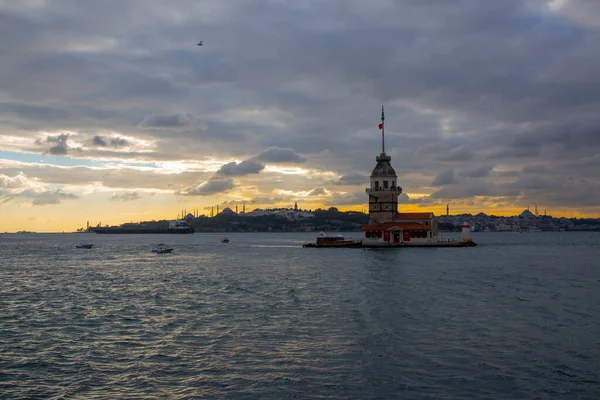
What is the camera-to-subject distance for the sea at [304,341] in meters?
20.0

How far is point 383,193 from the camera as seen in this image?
118125 mm

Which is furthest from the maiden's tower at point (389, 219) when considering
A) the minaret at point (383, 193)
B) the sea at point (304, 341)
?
the sea at point (304, 341)

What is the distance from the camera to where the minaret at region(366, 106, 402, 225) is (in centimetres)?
11762

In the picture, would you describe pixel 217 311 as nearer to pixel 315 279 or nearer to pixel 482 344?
pixel 482 344

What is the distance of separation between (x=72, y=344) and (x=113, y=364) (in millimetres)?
4973

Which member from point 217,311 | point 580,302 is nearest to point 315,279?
point 217,311

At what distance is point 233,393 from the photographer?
19.3 meters

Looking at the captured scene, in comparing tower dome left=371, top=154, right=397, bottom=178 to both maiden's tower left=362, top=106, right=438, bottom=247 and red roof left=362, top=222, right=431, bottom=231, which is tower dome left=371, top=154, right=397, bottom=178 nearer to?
maiden's tower left=362, top=106, right=438, bottom=247

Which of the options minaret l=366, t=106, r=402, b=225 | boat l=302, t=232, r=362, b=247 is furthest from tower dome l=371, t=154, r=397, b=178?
boat l=302, t=232, r=362, b=247

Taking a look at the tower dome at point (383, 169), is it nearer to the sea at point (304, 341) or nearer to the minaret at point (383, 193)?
the minaret at point (383, 193)

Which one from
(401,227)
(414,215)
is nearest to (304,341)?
(401,227)

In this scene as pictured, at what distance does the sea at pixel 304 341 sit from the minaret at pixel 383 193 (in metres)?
65.5

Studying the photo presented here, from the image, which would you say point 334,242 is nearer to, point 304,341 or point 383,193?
point 383,193

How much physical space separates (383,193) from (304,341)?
93.4m
